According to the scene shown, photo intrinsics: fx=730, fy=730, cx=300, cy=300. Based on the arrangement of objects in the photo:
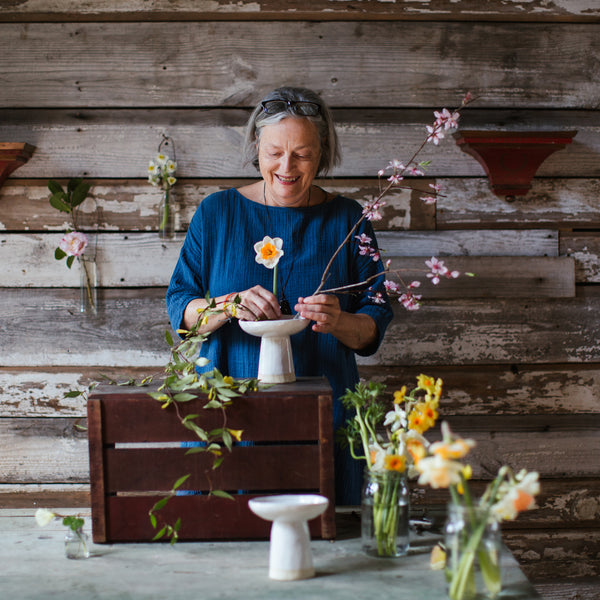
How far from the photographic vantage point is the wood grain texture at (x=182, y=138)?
246 cm

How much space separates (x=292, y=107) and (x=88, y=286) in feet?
3.50

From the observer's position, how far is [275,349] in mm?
1446

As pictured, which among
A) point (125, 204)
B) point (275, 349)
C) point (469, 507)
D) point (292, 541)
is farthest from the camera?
point (125, 204)

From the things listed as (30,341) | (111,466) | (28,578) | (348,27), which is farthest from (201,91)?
(28,578)

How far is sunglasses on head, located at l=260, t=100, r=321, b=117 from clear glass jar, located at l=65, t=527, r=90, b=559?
107 cm

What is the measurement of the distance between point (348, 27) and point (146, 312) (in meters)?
1.18

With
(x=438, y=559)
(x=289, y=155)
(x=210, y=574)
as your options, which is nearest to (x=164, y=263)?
(x=289, y=155)

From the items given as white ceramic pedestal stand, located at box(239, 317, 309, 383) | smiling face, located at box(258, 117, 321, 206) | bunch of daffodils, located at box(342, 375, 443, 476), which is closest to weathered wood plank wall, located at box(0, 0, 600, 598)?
smiling face, located at box(258, 117, 321, 206)

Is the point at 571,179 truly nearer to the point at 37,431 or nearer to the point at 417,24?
the point at 417,24

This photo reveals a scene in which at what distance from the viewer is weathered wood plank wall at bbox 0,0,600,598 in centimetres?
244

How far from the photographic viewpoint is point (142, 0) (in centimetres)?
Answer: 241

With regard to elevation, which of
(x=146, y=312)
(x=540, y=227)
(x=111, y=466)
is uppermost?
(x=540, y=227)

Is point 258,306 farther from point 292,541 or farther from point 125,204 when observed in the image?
point 125,204

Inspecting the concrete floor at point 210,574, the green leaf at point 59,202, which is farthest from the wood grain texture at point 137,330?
the concrete floor at point 210,574
